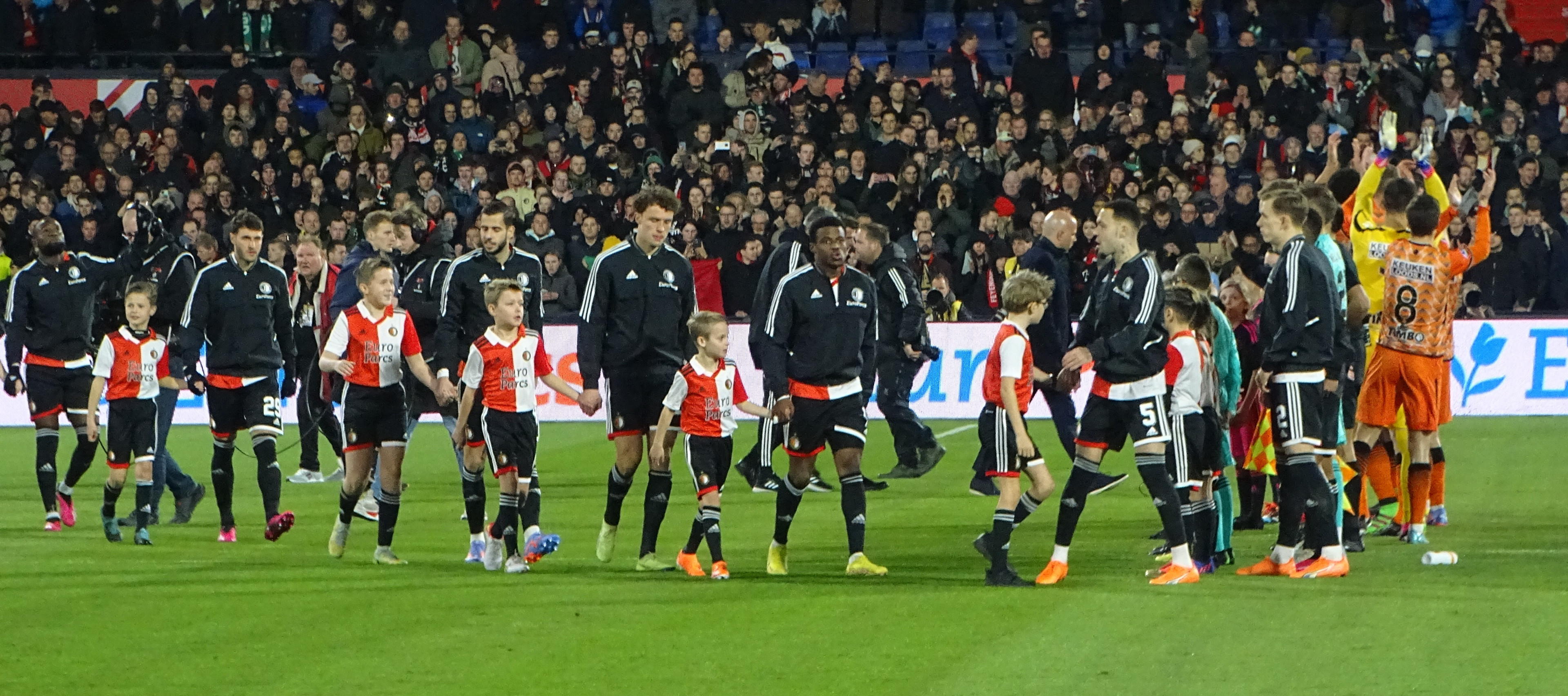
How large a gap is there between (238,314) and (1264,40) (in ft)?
56.2

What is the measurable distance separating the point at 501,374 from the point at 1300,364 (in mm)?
4066

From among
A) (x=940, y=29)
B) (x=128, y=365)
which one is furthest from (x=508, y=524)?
(x=940, y=29)

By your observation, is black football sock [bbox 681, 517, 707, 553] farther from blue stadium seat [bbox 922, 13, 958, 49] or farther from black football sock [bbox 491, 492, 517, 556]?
blue stadium seat [bbox 922, 13, 958, 49]

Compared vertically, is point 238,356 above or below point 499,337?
below

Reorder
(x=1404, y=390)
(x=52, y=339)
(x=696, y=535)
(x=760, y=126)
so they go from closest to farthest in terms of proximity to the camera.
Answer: (x=696, y=535) < (x=1404, y=390) < (x=52, y=339) < (x=760, y=126)

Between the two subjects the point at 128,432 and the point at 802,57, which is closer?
the point at 128,432

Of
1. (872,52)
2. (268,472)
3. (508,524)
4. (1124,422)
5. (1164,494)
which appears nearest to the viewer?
(1164,494)

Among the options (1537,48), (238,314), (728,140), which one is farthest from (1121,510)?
(1537,48)

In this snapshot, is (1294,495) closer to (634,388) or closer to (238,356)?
(634,388)

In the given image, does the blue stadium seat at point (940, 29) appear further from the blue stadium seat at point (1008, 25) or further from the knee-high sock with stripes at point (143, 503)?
the knee-high sock with stripes at point (143, 503)

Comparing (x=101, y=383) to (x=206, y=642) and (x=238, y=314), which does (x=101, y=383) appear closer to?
(x=238, y=314)

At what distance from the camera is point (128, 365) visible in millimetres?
11531

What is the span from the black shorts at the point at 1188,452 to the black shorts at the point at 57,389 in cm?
731

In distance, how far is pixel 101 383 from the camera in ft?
38.0
